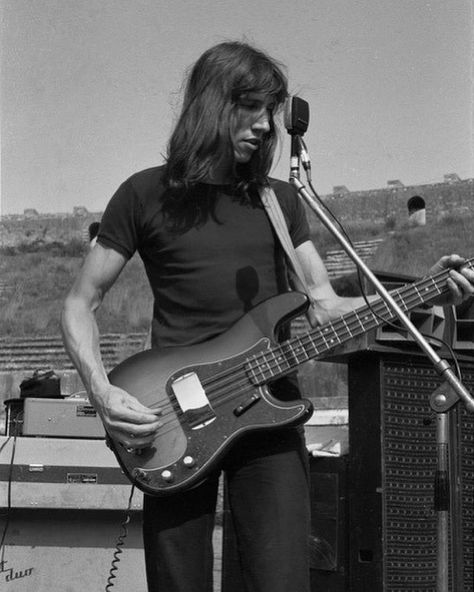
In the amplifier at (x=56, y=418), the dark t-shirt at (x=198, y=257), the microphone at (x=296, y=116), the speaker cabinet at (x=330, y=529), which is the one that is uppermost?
the microphone at (x=296, y=116)

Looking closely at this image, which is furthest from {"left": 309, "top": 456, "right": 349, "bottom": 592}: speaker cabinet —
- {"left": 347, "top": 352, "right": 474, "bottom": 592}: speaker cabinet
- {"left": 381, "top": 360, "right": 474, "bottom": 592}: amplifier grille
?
{"left": 381, "top": 360, "right": 474, "bottom": 592}: amplifier grille

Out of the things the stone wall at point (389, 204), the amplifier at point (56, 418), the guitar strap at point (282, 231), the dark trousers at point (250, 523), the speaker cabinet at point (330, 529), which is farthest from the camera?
the stone wall at point (389, 204)

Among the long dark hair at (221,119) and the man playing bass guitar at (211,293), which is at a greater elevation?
the long dark hair at (221,119)

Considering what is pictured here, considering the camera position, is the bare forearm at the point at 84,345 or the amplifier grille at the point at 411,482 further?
the amplifier grille at the point at 411,482

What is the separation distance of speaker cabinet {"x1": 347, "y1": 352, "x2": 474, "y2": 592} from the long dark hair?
4.06 feet

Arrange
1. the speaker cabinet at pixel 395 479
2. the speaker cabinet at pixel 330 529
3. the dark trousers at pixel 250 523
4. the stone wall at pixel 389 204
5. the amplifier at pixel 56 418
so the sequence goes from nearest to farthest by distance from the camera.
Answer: the dark trousers at pixel 250 523, the speaker cabinet at pixel 395 479, the speaker cabinet at pixel 330 529, the amplifier at pixel 56 418, the stone wall at pixel 389 204

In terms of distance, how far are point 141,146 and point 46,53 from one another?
80cm

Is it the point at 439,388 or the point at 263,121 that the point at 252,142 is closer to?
the point at 263,121

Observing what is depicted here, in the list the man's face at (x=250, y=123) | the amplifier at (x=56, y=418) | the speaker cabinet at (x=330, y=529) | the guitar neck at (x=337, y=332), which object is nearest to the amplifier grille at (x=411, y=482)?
the speaker cabinet at (x=330, y=529)

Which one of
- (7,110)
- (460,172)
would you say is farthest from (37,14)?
(460,172)

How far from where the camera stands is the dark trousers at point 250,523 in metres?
1.99

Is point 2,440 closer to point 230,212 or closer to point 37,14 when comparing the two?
point 230,212

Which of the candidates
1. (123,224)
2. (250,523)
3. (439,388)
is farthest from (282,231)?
(250,523)

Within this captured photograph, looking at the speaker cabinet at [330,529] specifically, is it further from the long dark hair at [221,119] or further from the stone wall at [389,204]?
the stone wall at [389,204]
